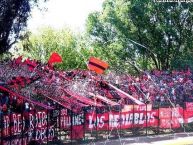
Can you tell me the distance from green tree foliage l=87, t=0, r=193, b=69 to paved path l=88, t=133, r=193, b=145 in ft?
59.3

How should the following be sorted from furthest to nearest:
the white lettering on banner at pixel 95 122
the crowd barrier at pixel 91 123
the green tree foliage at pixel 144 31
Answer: the green tree foliage at pixel 144 31 < the white lettering on banner at pixel 95 122 < the crowd barrier at pixel 91 123

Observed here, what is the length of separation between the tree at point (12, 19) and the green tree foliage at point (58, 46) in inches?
1431

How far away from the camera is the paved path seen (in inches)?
759

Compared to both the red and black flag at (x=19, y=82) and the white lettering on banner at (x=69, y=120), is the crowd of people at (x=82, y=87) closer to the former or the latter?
the red and black flag at (x=19, y=82)

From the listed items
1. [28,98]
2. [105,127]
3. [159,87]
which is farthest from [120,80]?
[28,98]

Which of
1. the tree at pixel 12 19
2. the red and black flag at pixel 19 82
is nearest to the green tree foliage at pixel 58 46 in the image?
the tree at pixel 12 19

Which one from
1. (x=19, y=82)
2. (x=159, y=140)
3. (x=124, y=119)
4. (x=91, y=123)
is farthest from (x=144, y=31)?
(x=19, y=82)

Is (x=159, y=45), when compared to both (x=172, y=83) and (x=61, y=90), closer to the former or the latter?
(x=172, y=83)

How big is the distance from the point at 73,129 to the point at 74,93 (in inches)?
58.7

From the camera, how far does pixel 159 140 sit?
2047cm

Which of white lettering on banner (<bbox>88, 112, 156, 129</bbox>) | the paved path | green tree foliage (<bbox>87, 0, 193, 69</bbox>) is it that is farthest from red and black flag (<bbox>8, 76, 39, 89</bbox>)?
green tree foliage (<bbox>87, 0, 193, 69</bbox>)

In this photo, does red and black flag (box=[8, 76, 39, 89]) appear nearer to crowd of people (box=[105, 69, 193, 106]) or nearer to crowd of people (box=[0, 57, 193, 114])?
crowd of people (box=[0, 57, 193, 114])

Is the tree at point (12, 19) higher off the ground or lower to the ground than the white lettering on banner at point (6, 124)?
higher

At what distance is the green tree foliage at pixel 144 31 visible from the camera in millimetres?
40787
